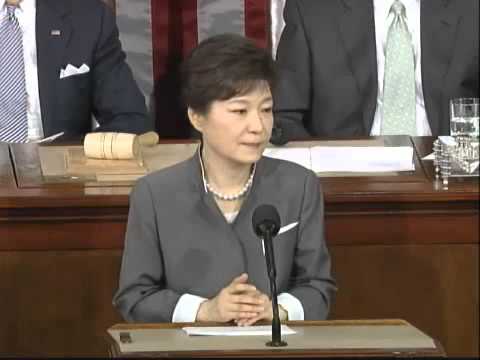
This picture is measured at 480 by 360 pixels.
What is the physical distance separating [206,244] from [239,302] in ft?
0.79

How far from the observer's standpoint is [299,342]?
6.66ft

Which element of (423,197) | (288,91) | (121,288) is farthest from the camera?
(288,91)

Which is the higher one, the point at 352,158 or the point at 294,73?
the point at 294,73

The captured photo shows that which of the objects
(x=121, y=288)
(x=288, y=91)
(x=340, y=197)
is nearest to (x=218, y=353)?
(x=121, y=288)

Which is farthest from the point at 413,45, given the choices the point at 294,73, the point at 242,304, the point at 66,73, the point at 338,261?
the point at 242,304

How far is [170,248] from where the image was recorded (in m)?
2.50

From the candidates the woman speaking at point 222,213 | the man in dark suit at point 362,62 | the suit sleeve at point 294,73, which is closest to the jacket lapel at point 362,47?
the man in dark suit at point 362,62

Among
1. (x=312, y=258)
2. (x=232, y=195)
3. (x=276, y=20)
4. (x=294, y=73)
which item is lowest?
(x=312, y=258)

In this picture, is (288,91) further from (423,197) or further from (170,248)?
(170,248)

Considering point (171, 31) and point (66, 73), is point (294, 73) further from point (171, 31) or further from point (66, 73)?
point (171, 31)

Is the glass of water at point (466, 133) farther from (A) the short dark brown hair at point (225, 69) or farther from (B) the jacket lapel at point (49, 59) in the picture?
(B) the jacket lapel at point (49, 59)

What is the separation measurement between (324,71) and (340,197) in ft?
3.43

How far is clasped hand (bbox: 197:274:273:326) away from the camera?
2.29 meters

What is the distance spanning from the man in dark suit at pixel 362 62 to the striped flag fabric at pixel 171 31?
72cm
